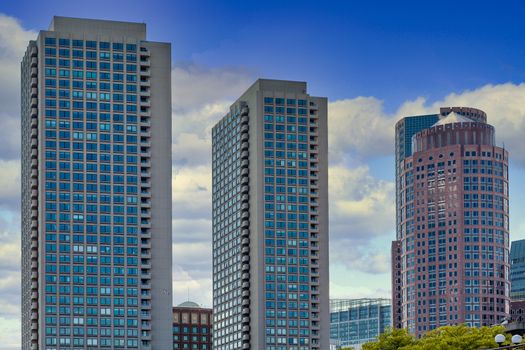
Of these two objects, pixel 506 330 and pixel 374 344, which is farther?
pixel 374 344

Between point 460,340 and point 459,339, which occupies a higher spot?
point 459,339

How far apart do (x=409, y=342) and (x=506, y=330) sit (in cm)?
1751

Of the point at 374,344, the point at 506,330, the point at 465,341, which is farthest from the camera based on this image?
the point at 374,344

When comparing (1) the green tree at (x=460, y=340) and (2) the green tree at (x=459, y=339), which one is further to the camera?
(2) the green tree at (x=459, y=339)

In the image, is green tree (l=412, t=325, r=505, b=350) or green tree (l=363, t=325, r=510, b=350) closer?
green tree (l=412, t=325, r=505, b=350)

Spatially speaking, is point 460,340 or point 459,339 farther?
point 459,339

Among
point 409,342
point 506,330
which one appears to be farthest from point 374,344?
point 506,330

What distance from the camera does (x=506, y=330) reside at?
580 feet

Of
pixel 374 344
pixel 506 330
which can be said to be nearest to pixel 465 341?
pixel 506 330

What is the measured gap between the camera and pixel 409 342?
18800 centimetres

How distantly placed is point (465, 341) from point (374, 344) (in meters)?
30.2

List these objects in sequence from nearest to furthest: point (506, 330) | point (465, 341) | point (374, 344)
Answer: point (465, 341) < point (506, 330) < point (374, 344)

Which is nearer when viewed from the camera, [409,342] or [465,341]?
[465,341]

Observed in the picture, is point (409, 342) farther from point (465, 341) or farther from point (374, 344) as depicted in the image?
point (465, 341)
